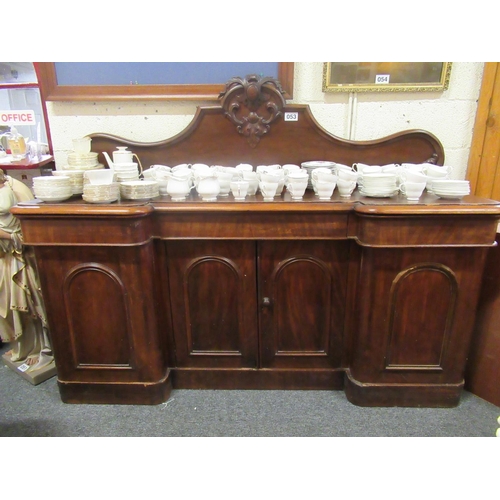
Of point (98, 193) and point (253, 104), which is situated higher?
point (253, 104)

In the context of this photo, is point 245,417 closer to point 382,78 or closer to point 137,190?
point 137,190

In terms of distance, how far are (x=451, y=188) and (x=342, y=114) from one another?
0.68 meters

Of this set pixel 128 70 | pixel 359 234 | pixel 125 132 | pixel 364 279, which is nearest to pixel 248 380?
pixel 364 279

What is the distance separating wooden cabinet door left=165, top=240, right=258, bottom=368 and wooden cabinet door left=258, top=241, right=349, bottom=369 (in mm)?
63

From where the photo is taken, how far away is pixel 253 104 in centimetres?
168

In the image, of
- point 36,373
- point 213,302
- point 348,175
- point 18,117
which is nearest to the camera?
point 348,175

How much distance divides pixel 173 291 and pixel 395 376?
1.04m

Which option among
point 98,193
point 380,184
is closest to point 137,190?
point 98,193

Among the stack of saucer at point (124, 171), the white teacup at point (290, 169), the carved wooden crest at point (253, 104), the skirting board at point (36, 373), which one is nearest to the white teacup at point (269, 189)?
the white teacup at point (290, 169)

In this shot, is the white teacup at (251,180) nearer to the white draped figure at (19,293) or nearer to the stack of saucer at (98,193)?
the stack of saucer at (98,193)

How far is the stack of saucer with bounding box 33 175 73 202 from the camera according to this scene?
137 cm

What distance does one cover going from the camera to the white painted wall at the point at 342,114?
1.71 m

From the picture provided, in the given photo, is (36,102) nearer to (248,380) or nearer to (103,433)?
(103,433)

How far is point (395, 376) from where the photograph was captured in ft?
4.98
